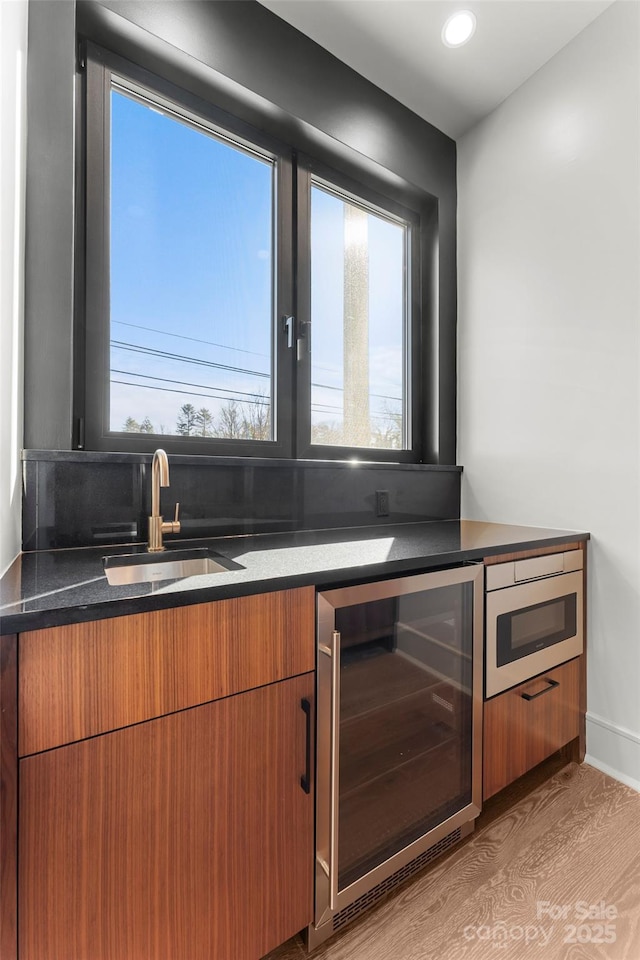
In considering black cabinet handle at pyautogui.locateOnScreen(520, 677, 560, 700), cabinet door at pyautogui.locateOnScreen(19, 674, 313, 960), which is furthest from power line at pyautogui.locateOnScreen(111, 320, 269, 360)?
black cabinet handle at pyautogui.locateOnScreen(520, 677, 560, 700)

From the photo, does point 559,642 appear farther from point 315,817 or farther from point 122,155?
point 122,155

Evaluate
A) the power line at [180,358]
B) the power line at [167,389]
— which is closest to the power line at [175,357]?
the power line at [180,358]

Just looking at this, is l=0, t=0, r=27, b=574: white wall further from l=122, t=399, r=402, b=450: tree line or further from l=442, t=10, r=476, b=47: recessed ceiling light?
l=442, t=10, r=476, b=47: recessed ceiling light

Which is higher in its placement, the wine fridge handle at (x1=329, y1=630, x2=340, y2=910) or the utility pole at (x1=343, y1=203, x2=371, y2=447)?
the utility pole at (x1=343, y1=203, x2=371, y2=447)

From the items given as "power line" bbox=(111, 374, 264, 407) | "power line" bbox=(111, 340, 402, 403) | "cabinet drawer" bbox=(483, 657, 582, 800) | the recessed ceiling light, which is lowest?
"cabinet drawer" bbox=(483, 657, 582, 800)

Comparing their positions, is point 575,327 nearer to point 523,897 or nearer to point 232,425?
point 232,425

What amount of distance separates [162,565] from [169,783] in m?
0.59

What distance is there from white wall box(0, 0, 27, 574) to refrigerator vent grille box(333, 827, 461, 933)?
1.13 meters

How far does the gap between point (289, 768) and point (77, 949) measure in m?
0.43

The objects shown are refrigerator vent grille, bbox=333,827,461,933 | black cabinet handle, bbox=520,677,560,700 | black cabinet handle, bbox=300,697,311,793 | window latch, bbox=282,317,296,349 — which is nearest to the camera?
black cabinet handle, bbox=300,697,311,793

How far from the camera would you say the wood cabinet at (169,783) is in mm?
707

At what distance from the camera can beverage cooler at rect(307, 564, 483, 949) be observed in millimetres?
998

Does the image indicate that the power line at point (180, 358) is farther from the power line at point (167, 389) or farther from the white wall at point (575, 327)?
the white wall at point (575, 327)

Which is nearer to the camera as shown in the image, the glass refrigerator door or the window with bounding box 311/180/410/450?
the glass refrigerator door
